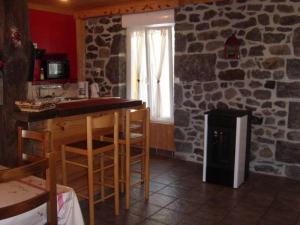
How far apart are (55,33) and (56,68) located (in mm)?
784

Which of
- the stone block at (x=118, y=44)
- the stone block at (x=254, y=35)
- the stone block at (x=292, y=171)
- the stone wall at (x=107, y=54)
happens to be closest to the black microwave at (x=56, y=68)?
the stone wall at (x=107, y=54)

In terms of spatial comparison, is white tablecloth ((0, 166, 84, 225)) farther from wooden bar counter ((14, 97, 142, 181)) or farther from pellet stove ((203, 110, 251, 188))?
pellet stove ((203, 110, 251, 188))

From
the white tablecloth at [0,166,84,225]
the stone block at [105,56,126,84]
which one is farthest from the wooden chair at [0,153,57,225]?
the stone block at [105,56,126,84]

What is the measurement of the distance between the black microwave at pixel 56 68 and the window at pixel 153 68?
1159 millimetres

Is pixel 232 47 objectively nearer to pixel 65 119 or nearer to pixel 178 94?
pixel 178 94

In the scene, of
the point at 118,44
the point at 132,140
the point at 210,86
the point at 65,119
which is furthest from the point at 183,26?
the point at 65,119

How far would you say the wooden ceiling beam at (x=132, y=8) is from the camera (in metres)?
4.92

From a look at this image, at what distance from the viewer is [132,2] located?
209 inches

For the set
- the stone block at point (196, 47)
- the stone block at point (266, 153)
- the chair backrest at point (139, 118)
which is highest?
the stone block at point (196, 47)

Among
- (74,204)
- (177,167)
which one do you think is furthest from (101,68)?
(74,204)

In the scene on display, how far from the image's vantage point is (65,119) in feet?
10.2

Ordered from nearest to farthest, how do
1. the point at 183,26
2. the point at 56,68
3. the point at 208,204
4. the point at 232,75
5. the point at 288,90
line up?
the point at 208,204
the point at 288,90
the point at 232,75
the point at 183,26
the point at 56,68

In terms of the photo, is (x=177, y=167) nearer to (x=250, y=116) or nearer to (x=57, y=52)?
(x=250, y=116)

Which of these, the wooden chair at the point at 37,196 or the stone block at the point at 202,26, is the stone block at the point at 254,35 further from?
the wooden chair at the point at 37,196
